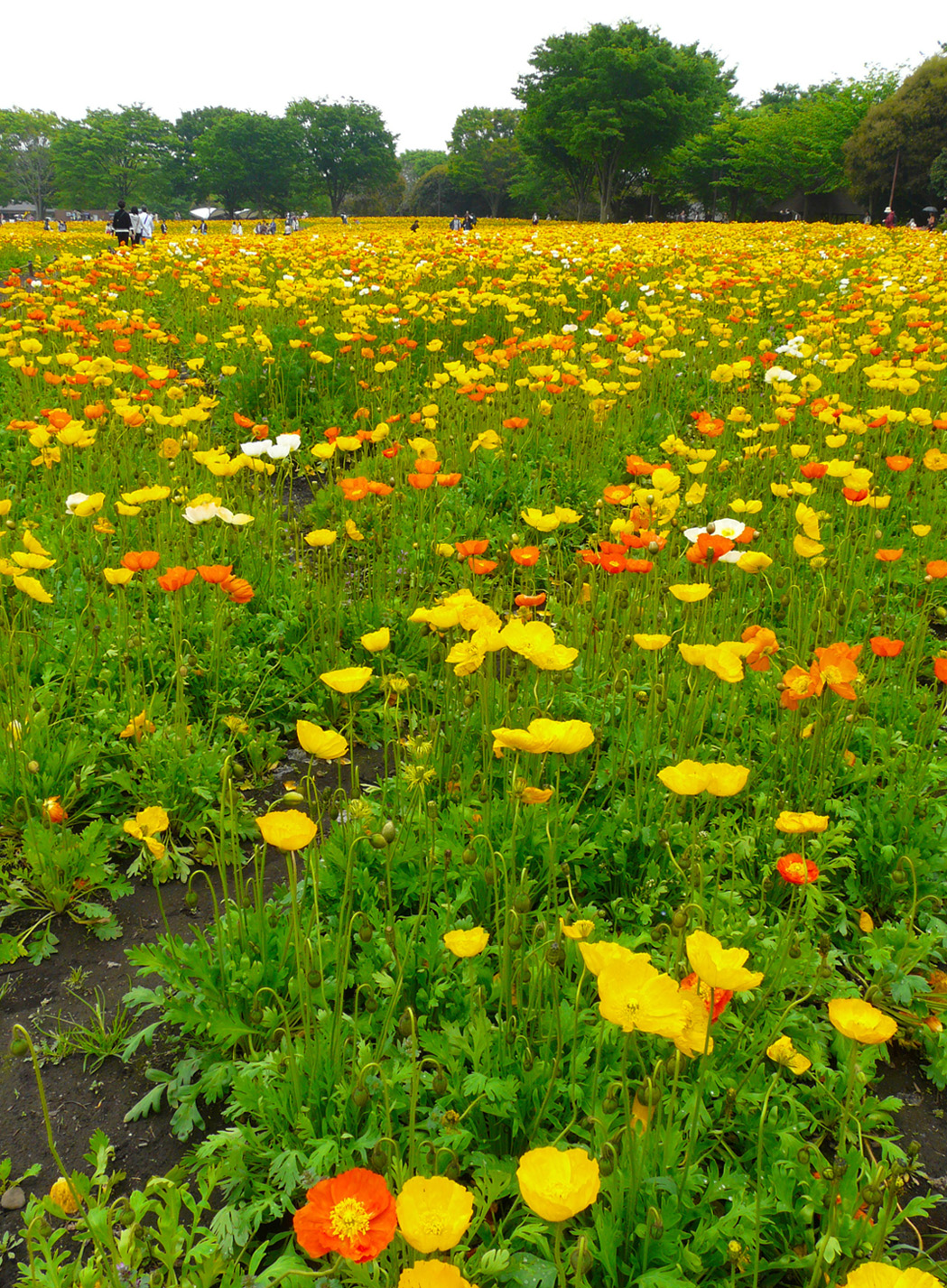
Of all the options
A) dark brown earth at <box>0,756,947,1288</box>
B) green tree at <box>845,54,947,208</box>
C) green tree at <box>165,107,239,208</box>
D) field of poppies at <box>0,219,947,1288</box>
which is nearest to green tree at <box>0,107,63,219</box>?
green tree at <box>165,107,239,208</box>

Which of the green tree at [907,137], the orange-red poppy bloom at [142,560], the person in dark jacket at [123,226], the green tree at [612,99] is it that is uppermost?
the green tree at [612,99]

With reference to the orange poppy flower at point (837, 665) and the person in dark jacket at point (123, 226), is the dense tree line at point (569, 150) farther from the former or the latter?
the orange poppy flower at point (837, 665)

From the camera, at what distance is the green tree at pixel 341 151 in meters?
67.6

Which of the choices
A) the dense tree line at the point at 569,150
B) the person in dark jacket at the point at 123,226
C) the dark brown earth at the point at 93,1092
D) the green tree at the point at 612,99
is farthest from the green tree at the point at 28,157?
the dark brown earth at the point at 93,1092

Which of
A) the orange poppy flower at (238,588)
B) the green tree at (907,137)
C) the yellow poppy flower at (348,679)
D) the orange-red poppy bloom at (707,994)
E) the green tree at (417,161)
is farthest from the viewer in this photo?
the green tree at (417,161)

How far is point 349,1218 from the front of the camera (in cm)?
98

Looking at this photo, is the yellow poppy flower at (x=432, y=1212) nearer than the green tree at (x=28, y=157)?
Yes

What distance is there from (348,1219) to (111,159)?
80661 millimetres

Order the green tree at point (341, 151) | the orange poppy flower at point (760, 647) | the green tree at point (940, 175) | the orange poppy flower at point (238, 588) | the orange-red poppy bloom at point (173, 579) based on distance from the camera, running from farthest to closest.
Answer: the green tree at point (341, 151) < the green tree at point (940, 175) < the orange poppy flower at point (238, 588) < the orange-red poppy bloom at point (173, 579) < the orange poppy flower at point (760, 647)

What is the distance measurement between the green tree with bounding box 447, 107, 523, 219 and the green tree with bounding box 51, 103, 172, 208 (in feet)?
78.3

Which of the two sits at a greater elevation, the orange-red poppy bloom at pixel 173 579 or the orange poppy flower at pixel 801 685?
the orange-red poppy bloom at pixel 173 579

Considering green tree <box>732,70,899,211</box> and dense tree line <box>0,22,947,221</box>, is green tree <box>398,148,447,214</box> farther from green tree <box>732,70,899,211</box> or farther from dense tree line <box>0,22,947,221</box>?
green tree <box>732,70,899,211</box>

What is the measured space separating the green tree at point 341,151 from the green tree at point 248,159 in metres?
1.77

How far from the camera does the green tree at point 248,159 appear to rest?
63.7m
